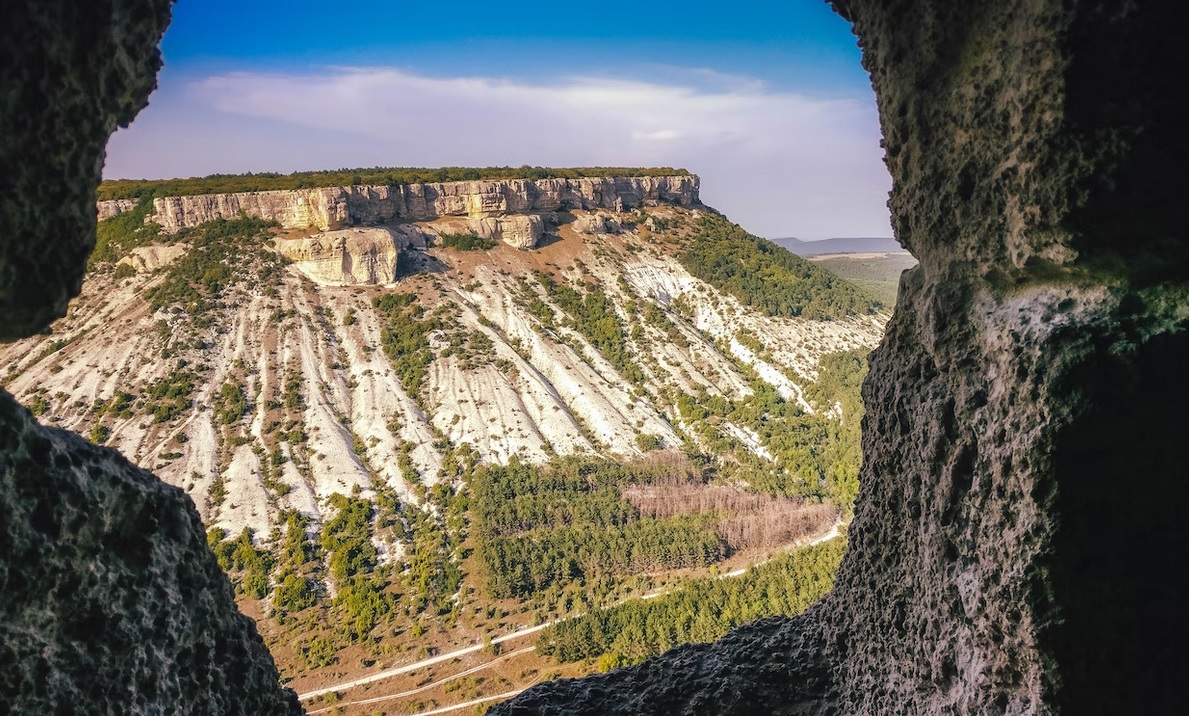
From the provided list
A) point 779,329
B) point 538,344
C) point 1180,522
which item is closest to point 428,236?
point 538,344

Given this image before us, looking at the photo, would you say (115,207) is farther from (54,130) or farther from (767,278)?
(54,130)

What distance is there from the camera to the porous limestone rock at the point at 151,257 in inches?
2751

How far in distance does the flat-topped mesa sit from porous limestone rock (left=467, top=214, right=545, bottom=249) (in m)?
0.94

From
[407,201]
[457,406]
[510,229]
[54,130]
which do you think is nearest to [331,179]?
[407,201]

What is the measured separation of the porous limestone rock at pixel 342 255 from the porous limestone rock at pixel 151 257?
32.6 feet

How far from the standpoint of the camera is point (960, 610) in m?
6.09

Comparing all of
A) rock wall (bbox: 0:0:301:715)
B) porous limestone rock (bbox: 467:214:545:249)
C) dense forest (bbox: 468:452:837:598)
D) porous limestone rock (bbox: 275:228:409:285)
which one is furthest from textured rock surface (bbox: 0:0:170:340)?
porous limestone rock (bbox: 467:214:545:249)

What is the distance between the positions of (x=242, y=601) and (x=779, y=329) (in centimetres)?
5547

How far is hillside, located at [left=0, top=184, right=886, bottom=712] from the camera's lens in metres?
40.0

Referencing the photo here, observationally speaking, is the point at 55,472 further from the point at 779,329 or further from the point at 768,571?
the point at 779,329

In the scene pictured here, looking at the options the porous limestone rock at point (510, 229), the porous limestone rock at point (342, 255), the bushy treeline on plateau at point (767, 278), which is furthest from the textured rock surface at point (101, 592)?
the porous limestone rock at point (510, 229)

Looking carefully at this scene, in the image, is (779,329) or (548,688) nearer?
(548,688)

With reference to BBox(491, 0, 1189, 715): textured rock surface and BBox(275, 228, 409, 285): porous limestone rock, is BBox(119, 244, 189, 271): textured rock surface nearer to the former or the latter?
BBox(275, 228, 409, 285): porous limestone rock

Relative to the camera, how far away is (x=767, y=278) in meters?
83.0
